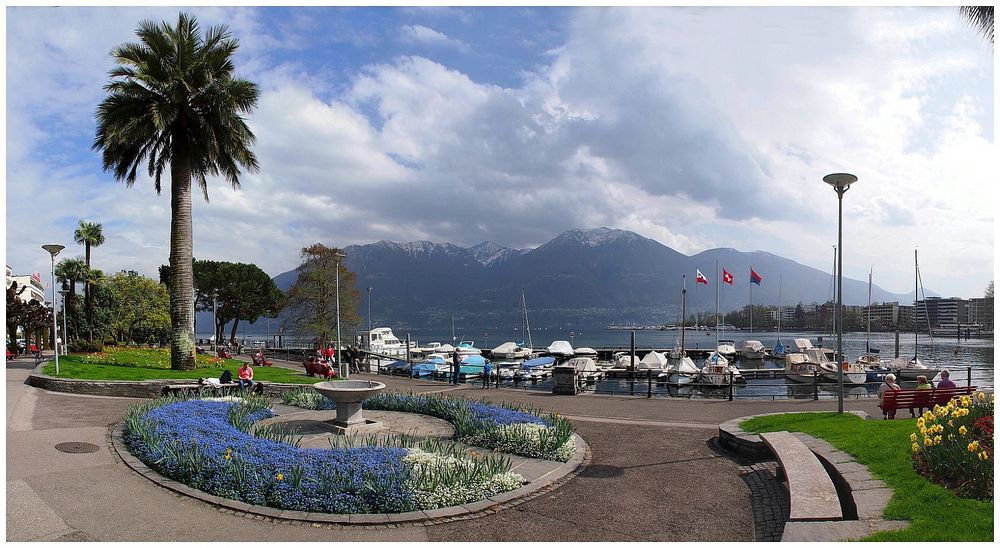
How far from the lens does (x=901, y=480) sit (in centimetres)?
743

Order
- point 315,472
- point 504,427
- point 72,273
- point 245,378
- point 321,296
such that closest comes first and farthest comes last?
1. point 315,472
2. point 504,427
3. point 245,378
4. point 72,273
5. point 321,296

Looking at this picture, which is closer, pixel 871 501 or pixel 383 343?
pixel 871 501

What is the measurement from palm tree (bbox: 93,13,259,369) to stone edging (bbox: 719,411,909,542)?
20.4m

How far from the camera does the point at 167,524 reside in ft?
21.9

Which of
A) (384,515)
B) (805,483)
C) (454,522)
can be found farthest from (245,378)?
(805,483)

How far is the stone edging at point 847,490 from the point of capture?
604cm

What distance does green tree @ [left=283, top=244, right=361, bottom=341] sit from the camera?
50.8 meters

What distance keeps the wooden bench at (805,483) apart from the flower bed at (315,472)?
151 inches

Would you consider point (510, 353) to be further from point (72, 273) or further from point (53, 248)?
point (53, 248)

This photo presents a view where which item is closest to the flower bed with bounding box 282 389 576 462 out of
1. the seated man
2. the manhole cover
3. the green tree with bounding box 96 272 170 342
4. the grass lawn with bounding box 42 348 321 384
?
the seated man

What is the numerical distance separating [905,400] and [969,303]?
181 m

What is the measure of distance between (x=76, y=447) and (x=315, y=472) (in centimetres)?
573

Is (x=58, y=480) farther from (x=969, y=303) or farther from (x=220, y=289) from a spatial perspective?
(x=969, y=303)

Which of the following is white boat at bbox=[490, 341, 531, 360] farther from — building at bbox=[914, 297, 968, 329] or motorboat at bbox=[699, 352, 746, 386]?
building at bbox=[914, 297, 968, 329]
